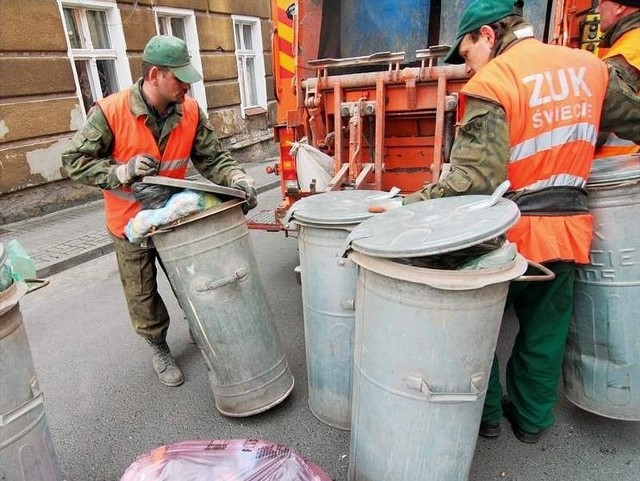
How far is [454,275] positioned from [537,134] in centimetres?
68

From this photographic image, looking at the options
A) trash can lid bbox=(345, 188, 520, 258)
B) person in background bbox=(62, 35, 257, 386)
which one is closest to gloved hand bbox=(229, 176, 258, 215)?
person in background bbox=(62, 35, 257, 386)

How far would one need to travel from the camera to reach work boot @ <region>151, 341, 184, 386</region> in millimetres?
2553

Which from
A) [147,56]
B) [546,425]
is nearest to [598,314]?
[546,425]

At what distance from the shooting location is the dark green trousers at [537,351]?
68.8 inches

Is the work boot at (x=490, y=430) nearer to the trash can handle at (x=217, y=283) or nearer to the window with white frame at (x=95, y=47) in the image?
the trash can handle at (x=217, y=283)

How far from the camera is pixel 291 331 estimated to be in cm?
305

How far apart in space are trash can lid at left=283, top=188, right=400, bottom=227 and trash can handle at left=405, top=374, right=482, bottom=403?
2.12 ft

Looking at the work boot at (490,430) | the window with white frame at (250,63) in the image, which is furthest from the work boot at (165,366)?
the window with white frame at (250,63)

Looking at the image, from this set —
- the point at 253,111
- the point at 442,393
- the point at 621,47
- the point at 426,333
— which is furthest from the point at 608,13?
the point at 253,111

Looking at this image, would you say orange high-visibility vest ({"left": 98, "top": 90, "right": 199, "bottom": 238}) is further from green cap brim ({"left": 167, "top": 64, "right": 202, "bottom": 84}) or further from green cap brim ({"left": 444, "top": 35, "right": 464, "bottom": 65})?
green cap brim ({"left": 444, "top": 35, "right": 464, "bottom": 65})

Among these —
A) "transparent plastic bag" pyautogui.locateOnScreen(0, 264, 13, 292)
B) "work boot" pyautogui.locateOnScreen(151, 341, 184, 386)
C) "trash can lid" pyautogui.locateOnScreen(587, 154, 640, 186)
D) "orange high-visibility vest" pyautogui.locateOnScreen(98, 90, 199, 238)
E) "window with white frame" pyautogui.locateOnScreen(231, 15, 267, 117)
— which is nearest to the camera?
"transparent plastic bag" pyautogui.locateOnScreen(0, 264, 13, 292)

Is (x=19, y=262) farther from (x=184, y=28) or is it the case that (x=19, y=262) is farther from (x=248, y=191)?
(x=184, y=28)

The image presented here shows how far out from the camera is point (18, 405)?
1.34 meters

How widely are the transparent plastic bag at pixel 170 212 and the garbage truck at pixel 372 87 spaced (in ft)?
3.93
